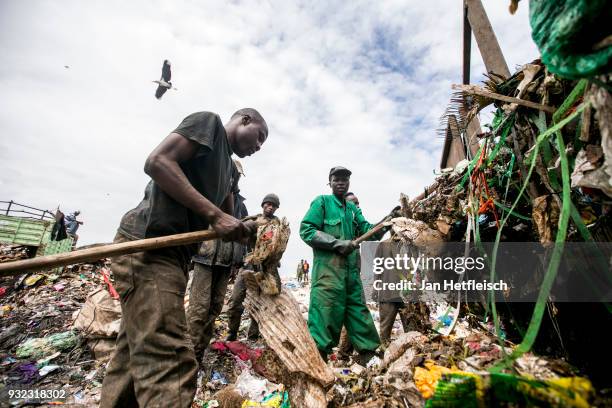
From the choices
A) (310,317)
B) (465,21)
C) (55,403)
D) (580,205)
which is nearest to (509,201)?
(580,205)

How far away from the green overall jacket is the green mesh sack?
8.91ft

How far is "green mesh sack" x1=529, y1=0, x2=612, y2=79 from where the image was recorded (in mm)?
726

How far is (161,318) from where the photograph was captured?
4.77 ft

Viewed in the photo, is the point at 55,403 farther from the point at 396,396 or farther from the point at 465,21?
the point at 465,21

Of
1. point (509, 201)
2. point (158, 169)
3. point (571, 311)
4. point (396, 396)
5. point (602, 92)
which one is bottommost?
point (396, 396)

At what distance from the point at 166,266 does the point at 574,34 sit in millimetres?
1961

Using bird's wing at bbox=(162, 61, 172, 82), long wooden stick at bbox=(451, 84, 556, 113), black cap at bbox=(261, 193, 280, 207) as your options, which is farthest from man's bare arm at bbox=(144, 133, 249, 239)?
bird's wing at bbox=(162, 61, 172, 82)

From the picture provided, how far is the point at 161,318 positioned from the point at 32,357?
4375mm

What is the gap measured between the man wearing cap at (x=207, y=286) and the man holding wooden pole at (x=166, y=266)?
1562 mm

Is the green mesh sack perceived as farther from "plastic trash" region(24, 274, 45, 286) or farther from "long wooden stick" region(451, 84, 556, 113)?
"plastic trash" region(24, 274, 45, 286)

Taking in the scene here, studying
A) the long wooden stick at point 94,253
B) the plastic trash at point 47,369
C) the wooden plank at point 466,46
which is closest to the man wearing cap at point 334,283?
the long wooden stick at point 94,253

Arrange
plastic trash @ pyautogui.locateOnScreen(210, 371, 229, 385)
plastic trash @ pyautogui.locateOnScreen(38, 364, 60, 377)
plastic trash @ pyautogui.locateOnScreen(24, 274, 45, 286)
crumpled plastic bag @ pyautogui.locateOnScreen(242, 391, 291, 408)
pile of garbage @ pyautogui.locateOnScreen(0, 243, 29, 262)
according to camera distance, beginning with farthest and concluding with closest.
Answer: pile of garbage @ pyautogui.locateOnScreen(0, 243, 29, 262) < plastic trash @ pyautogui.locateOnScreen(24, 274, 45, 286) < plastic trash @ pyautogui.locateOnScreen(38, 364, 60, 377) < plastic trash @ pyautogui.locateOnScreen(210, 371, 229, 385) < crumpled plastic bag @ pyautogui.locateOnScreen(242, 391, 291, 408)

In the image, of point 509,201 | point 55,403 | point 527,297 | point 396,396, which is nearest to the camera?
point 396,396

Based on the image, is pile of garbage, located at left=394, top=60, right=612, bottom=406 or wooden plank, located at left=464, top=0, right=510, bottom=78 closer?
pile of garbage, located at left=394, top=60, right=612, bottom=406
